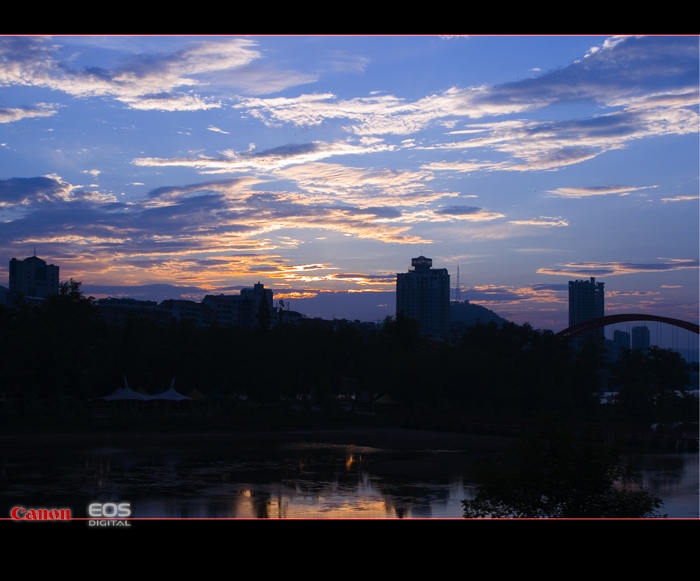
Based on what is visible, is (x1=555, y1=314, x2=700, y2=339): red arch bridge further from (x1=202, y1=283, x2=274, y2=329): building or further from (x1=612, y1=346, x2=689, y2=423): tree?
(x1=202, y1=283, x2=274, y2=329): building

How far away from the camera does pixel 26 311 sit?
39312 millimetres

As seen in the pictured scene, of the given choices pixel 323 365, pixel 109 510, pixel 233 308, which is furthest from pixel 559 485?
pixel 233 308

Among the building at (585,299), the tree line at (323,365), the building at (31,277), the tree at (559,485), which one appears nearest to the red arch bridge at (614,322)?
the tree line at (323,365)

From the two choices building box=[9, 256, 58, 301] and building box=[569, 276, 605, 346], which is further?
building box=[9, 256, 58, 301]

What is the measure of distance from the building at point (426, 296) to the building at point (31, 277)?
71220 millimetres

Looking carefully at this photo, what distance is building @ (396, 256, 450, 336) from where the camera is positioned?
155 meters

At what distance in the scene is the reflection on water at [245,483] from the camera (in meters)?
16.9

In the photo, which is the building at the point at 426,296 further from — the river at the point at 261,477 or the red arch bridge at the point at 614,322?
the river at the point at 261,477

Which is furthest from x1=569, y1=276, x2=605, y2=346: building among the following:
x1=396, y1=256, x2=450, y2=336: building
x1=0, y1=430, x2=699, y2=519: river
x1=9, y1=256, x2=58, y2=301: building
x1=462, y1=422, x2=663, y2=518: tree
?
x1=462, y1=422, x2=663, y2=518: tree

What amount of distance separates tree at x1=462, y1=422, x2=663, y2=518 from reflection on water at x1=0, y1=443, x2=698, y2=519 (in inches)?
335

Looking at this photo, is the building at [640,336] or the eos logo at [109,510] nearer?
the eos logo at [109,510]

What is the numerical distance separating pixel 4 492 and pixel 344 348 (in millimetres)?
33237

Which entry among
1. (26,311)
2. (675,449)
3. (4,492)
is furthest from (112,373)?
(675,449)
